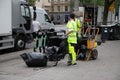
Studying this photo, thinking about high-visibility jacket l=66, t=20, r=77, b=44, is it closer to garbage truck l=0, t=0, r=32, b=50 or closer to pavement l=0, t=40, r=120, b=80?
pavement l=0, t=40, r=120, b=80

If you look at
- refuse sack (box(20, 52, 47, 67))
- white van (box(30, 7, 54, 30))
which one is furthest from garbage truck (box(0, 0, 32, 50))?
white van (box(30, 7, 54, 30))

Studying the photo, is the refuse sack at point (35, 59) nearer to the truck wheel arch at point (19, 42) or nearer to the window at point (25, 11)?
the truck wheel arch at point (19, 42)

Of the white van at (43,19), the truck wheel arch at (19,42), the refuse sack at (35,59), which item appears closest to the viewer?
the refuse sack at (35,59)

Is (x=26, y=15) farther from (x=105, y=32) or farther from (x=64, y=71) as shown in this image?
(x=64, y=71)

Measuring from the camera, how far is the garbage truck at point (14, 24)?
61.8 ft

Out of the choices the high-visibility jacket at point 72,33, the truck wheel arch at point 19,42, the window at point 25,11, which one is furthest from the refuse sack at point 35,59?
the window at point 25,11

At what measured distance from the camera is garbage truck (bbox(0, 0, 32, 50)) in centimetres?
1885

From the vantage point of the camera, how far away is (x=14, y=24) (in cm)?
2045

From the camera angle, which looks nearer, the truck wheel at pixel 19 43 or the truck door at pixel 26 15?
the truck wheel at pixel 19 43

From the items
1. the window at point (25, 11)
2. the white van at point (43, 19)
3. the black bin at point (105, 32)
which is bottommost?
the black bin at point (105, 32)

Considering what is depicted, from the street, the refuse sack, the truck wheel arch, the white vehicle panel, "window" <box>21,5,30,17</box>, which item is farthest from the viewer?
"window" <box>21,5,30,17</box>

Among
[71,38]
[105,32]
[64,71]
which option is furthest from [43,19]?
[64,71]

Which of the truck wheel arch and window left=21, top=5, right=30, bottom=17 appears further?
window left=21, top=5, right=30, bottom=17

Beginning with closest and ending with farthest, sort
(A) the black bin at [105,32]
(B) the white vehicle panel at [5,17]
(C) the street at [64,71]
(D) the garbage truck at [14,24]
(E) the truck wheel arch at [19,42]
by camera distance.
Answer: (C) the street at [64,71], (B) the white vehicle panel at [5,17], (D) the garbage truck at [14,24], (E) the truck wheel arch at [19,42], (A) the black bin at [105,32]
